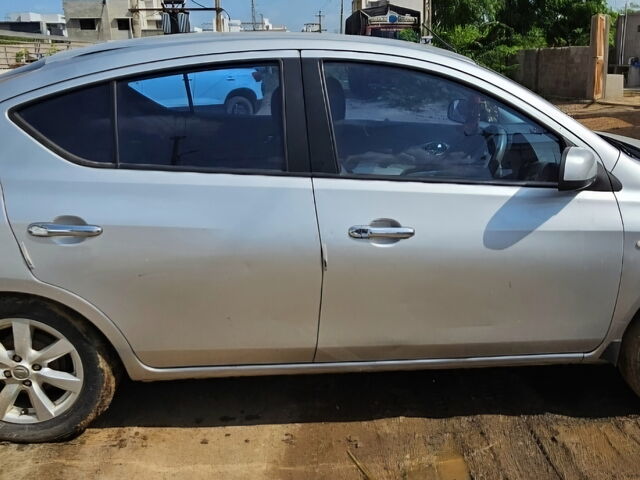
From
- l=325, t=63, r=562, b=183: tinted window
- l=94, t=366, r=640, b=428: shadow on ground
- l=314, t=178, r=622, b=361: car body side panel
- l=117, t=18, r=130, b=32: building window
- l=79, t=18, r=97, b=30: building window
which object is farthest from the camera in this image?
l=79, t=18, r=97, b=30: building window

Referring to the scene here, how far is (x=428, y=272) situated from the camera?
8.82ft

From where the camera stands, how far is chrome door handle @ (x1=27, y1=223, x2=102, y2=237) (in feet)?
8.39

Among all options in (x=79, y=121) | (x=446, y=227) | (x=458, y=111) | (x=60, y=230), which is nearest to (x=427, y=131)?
(x=458, y=111)

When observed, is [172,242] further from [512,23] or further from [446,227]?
[512,23]

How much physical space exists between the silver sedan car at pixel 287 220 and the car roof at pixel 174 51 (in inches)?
0.5

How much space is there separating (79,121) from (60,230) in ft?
1.55

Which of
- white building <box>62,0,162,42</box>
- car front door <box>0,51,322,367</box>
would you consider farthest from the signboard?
white building <box>62,0,162,42</box>

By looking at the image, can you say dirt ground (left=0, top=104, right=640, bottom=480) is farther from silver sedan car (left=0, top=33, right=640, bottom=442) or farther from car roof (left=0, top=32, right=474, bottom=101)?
car roof (left=0, top=32, right=474, bottom=101)

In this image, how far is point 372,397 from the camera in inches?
129

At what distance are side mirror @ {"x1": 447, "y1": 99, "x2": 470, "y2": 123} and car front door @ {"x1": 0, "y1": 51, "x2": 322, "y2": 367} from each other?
2.18ft

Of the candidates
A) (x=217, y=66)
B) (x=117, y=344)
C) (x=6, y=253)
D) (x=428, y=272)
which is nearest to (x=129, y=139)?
(x=217, y=66)

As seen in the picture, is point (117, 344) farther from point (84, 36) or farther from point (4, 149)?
point (84, 36)

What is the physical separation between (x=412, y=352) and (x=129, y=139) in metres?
1.53

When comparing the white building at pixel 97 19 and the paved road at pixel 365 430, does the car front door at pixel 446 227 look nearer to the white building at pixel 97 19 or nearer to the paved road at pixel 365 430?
the paved road at pixel 365 430
